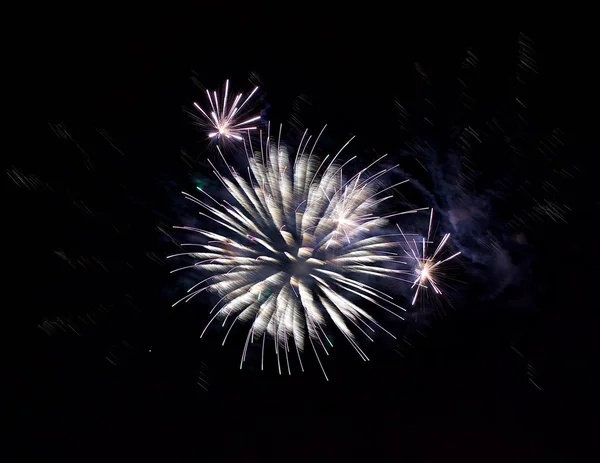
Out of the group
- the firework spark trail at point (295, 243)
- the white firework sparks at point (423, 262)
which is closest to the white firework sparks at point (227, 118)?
the firework spark trail at point (295, 243)

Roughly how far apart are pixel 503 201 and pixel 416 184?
5.56ft

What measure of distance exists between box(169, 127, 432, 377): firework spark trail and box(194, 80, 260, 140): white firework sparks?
48 centimetres

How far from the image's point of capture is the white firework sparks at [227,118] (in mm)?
9508

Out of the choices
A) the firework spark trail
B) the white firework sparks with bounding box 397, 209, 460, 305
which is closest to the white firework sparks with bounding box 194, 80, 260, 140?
the firework spark trail

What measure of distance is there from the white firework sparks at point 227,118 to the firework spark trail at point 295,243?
1.59 feet

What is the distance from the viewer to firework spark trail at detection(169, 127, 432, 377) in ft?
31.8

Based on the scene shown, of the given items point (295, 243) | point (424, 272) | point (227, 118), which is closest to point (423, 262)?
point (424, 272)

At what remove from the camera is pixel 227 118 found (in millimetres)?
9570

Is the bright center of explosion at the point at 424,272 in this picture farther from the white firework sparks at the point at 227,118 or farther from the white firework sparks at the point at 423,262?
the white firework sparks at the point at 227,118

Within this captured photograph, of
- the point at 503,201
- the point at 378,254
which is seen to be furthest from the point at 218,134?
the point at 503,201

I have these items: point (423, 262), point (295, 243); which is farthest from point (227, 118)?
point (423, 262)

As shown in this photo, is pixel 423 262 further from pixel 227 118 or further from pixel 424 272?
pixel 227 118

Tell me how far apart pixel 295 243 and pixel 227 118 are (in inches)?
100

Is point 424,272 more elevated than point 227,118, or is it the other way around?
point 227,118
